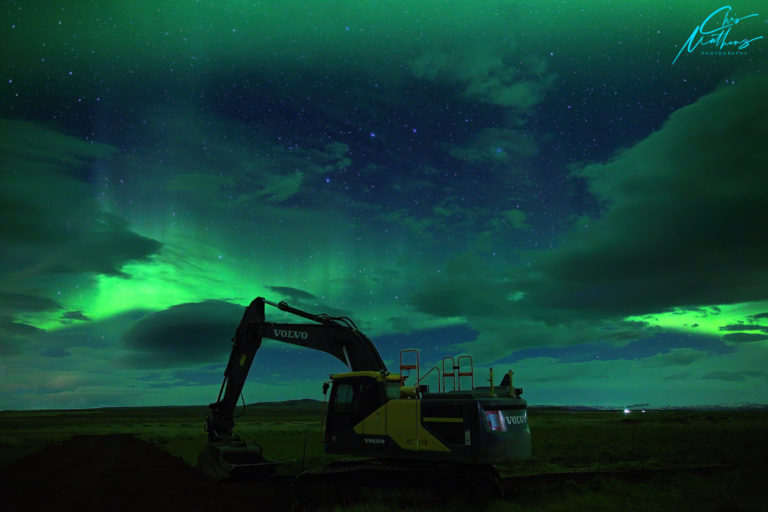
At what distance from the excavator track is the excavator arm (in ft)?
10.6

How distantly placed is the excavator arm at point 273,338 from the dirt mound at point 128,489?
7.62 feet

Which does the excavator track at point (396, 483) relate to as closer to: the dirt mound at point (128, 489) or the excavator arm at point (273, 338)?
the dirt mound at point (128, 489)

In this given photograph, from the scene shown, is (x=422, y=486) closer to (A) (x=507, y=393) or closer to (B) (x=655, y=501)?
(A) (x=507, y=393)

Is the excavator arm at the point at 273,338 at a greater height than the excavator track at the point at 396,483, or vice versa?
the excavator arm at the point at 273,338

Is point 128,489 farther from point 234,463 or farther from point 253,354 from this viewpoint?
point 253,354

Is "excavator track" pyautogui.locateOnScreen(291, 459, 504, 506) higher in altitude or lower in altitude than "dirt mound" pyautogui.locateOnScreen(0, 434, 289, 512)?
higher

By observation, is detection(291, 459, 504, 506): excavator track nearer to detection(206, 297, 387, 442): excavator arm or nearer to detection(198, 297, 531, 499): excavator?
detection(198, 297, 531, 499): excavator

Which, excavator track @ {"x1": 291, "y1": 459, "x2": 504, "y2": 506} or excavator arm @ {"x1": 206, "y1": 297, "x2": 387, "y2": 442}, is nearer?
excavator track @ {"x1": 291, "y1": 459, "x2": 504, "y2": 506}

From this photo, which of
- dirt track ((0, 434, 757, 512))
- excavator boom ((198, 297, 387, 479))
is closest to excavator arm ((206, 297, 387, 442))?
excavator boom ((198, 297, 387, 479))

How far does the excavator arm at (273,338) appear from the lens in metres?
17.6

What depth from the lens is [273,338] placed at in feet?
63.6

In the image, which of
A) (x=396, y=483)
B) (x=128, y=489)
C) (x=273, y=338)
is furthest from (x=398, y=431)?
(x=128, y=489)

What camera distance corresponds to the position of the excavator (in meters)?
14.1

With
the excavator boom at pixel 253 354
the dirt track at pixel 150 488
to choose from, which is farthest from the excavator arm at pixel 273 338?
the dirt track at pixel 150 488
